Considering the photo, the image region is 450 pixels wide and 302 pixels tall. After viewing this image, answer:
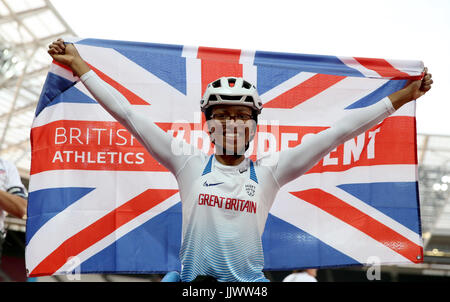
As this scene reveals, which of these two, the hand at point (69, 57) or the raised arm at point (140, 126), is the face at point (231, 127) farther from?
the hand at point (69, 57)

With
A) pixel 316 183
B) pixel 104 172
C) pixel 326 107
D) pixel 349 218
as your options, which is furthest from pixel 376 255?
pixel 104 172

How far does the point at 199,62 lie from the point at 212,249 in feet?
8.94

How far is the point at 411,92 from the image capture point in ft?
14.6

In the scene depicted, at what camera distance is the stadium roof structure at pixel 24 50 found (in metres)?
24.6

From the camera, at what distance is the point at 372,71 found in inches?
234

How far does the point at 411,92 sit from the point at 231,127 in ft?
5.17

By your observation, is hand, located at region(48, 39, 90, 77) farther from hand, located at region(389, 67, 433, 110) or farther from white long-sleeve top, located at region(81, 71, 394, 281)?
hand, located at region(389, 67, 433, 110)

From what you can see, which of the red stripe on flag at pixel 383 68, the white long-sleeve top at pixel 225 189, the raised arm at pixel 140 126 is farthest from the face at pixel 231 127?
the red stripe on flag at pixel 383 68

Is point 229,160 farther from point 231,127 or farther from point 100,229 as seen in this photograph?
point 100,229

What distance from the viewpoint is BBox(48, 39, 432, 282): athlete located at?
12.2 feet

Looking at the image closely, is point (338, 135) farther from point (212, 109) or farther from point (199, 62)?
point (199, 62)

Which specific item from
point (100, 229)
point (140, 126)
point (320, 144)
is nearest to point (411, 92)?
point (320, 144)

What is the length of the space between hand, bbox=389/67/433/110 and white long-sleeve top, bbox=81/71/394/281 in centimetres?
10

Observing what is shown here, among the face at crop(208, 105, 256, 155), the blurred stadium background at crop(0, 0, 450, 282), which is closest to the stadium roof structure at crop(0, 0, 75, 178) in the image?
the blurred stadium background at crop(0, 0, 450, 282)
